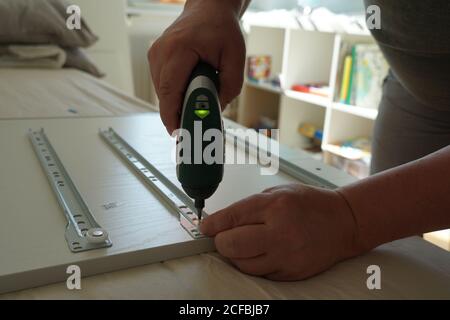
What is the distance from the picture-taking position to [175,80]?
→ 0.59 m

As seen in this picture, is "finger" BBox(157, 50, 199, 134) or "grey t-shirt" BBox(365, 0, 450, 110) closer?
"finger" BBox(157, 50, 199, 134)

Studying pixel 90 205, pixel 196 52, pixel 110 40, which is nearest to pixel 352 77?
pixel 110 40

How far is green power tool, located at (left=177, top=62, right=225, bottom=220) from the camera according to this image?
519 millimetres

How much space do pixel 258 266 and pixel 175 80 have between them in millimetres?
266

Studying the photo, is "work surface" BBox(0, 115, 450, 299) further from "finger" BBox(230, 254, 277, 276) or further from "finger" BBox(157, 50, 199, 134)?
"finger" BBox(157, 50, 199, 134)

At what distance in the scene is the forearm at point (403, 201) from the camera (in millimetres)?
479

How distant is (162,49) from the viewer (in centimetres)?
63

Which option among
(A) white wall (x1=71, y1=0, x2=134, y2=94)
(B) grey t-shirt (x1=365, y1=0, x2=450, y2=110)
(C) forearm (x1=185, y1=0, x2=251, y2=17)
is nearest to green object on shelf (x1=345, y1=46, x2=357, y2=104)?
(A) white wall (x1=71, y1=0, x2=134, y2=94)

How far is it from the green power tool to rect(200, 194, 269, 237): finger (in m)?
0.04

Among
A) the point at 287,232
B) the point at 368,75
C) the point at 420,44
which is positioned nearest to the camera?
the point at 287,232

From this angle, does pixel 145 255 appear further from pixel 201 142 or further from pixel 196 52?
pixel 196 52

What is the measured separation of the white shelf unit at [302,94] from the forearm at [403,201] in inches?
63.7

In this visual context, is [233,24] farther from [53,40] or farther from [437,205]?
[53,40]
